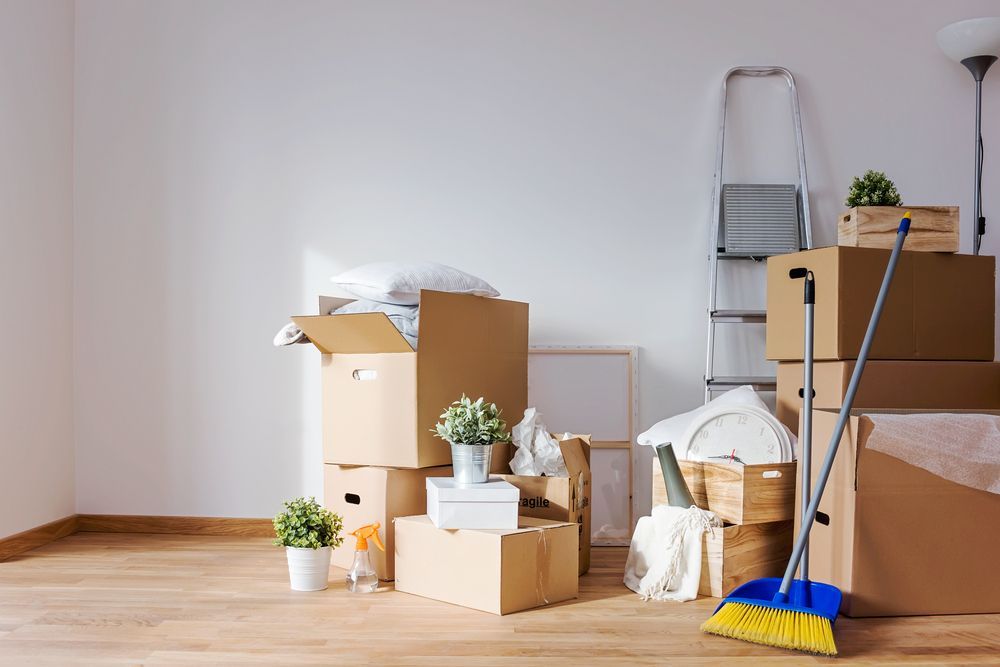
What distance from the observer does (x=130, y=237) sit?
318cm

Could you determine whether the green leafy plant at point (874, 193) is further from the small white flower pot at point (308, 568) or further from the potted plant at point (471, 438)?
the small white flower pot at point (308, 568)

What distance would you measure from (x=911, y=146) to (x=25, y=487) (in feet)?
11.0

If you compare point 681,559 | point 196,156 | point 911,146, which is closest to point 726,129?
point 911,146

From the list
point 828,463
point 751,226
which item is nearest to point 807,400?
point 828,463

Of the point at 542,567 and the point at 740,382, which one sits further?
the point at 740,382

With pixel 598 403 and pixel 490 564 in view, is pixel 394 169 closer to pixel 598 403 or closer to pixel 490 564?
pixel 598 403

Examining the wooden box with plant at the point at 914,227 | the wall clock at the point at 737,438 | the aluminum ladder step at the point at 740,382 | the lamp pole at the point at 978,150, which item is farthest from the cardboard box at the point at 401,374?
the lamp pole at the point at 978,150

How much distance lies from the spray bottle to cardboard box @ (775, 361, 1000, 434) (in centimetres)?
135

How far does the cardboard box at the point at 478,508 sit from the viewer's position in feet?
7.16

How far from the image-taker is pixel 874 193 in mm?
2723

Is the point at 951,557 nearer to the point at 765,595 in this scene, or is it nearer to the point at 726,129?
the point at 765,595

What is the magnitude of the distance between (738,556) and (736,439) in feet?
1.07

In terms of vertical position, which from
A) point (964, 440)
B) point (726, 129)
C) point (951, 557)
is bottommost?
point (951, 557)

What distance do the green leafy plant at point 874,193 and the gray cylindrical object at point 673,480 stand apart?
108 cm
